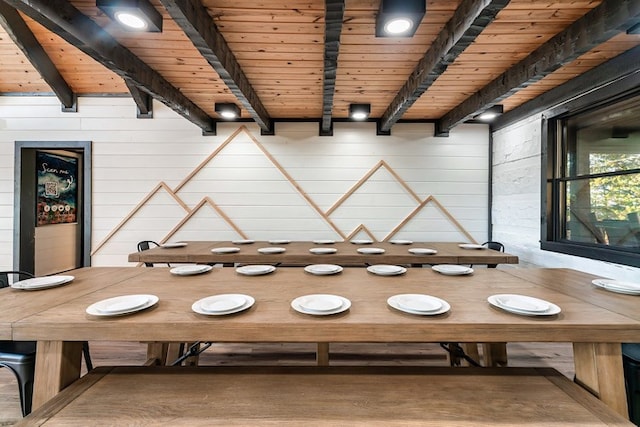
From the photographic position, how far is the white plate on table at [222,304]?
120cm

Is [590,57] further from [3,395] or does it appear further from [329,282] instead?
[3,395]

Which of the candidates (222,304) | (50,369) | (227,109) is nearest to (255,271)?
(222,304)

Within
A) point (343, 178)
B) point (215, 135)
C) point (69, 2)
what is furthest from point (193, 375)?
point (215, 135)

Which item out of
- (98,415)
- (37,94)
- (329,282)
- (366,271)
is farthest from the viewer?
(37,94)

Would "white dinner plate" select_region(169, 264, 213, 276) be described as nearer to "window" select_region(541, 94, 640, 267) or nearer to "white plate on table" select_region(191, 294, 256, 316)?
"white plate on table" select_region(191, 294, 256, 316)

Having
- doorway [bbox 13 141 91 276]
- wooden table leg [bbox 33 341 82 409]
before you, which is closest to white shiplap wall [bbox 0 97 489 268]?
doorway [bbox 13 141 91 276]

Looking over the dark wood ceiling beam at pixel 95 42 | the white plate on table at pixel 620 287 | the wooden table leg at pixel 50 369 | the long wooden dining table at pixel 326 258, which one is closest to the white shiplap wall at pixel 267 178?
the dark wood ceiling beam at pixel 95 42

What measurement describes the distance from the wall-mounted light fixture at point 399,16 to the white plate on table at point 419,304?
64.0 inches

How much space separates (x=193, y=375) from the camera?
1350 mm

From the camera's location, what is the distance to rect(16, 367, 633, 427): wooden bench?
1.07m

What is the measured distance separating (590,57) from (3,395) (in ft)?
17.3

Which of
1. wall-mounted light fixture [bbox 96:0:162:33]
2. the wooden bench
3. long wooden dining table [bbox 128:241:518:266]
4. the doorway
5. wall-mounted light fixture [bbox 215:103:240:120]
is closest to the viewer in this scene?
the wooden bench

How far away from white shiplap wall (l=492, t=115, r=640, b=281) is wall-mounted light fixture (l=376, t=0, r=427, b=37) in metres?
2.48

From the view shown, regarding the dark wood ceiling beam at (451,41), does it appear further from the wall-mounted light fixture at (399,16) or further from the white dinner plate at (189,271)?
the white dinner plate at (189,271)
